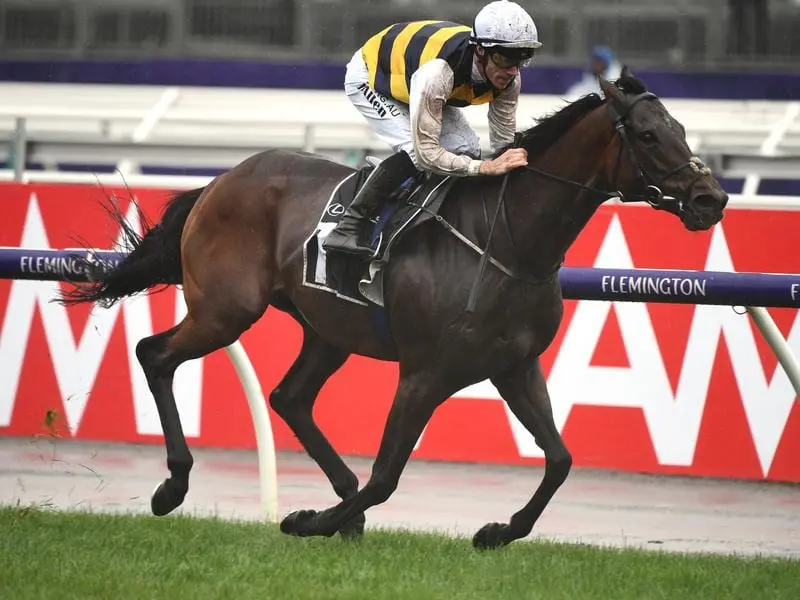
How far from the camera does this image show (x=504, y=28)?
5.49m

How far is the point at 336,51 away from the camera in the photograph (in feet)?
43.9

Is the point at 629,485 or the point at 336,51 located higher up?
the point at 336,51

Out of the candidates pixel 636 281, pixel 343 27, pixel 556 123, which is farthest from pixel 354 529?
pixel 343 27

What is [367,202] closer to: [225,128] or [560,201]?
[560,201]

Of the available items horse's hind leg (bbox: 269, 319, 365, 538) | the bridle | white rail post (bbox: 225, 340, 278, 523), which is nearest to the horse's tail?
white rail post (bbox: 225, 340, 278, 523)

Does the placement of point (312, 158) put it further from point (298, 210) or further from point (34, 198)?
point (34, 198)

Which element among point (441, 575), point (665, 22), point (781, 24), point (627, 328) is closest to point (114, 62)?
point (665, 22)

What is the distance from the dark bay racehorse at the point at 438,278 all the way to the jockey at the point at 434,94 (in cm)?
20

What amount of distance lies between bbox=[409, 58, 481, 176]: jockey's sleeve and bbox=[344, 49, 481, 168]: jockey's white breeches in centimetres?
16

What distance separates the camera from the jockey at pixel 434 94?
5586 mm

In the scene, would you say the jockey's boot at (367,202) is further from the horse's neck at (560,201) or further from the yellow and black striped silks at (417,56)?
the horse's neck at (560,201)

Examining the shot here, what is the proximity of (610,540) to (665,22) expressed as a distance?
6921 millimetres

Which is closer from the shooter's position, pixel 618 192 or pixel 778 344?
pixel 618 192

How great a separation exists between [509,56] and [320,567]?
6.56 feet
